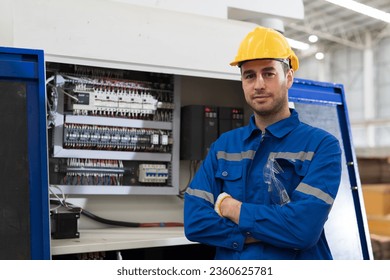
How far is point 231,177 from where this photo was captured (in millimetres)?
1597

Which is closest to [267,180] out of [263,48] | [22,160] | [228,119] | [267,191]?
[267,191]

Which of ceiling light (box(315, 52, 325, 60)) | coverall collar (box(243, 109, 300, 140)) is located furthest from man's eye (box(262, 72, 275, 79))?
ceiling light (box(315, 52, 325, 60))

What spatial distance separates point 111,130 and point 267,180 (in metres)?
1.16

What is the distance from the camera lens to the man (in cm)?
142

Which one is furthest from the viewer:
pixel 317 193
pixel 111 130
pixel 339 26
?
pixel 339 26

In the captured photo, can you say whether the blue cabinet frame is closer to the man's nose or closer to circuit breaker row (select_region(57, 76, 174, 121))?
circuit breaker row (select_region(57, 76, 174, 121))

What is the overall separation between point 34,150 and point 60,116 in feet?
1.83

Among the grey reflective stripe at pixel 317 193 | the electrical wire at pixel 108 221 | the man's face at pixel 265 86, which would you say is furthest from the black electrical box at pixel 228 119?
the grey reflective stripe at pixel 317 193

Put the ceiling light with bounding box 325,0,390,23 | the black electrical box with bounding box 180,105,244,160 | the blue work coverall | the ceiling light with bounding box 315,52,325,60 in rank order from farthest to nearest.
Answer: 1. the ceiling light with bounding box 315,52,325,60
2. the ceiling light with bounding box 325,0,390,23
3. the black electrical box with bounding box 180,105,244,160
4. the blue work coverall

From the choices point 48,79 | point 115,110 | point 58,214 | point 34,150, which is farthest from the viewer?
point 115,110

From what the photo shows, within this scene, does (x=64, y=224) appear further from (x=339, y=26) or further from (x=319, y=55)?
(x=319, y=55)

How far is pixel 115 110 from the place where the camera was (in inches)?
96.3
